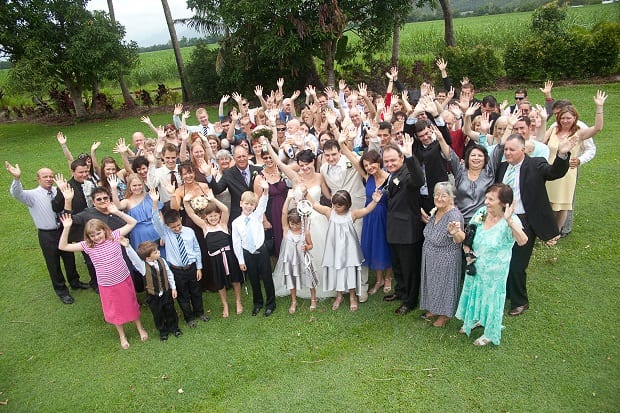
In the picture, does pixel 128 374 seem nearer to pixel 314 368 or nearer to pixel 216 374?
pixel 216 374

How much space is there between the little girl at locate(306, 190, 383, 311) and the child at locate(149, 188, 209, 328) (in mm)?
1572

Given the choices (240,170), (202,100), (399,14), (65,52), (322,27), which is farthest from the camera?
(202,100)

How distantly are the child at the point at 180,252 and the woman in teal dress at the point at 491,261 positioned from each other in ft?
10.3

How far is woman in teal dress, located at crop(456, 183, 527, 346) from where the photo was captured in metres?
4.32

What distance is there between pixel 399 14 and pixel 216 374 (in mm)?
15706

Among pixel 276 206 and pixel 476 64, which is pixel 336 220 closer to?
pixel 276 206

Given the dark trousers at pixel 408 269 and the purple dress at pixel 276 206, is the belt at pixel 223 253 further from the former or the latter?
the dark trousers at pixel 408 269

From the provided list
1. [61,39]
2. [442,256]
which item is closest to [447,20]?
[61,39]

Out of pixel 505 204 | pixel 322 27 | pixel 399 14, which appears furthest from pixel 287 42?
pixel 505 204

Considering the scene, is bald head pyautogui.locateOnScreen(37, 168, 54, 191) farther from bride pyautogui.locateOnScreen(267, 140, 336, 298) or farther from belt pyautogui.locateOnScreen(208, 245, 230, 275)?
bride pyautogui.locateOnScreen(267, 140, 336, 298)

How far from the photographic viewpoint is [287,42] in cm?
1553

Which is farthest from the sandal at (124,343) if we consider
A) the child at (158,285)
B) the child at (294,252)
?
the child at (294,252)

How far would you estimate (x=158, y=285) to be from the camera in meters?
5.18

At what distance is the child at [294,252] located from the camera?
5512mm
